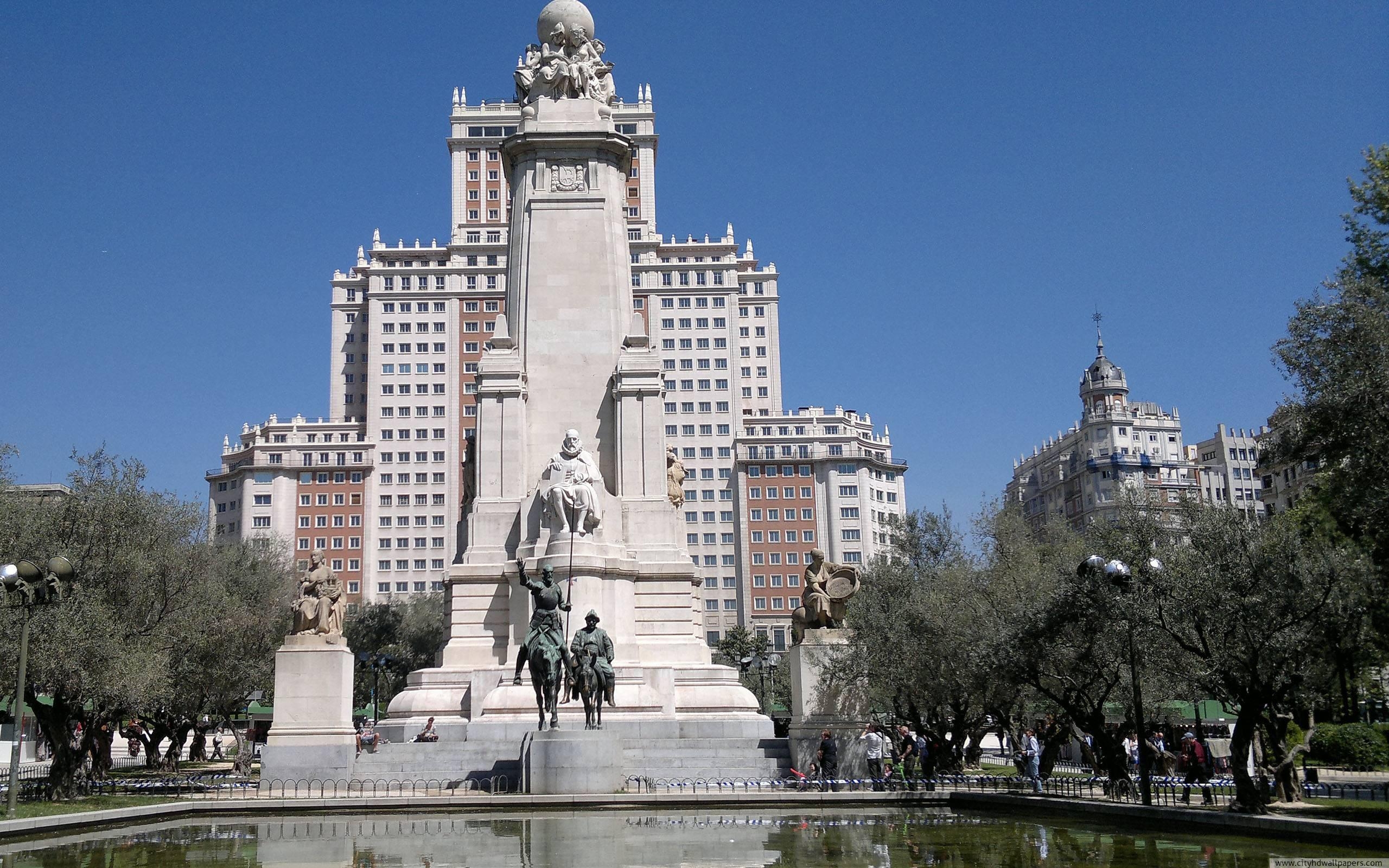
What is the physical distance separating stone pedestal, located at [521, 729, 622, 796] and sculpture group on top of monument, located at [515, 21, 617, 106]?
21.2 meters

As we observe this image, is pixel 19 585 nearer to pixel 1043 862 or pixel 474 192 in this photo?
pixel 1043 862

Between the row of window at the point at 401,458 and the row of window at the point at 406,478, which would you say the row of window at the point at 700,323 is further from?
the row of window at the point at 406,478

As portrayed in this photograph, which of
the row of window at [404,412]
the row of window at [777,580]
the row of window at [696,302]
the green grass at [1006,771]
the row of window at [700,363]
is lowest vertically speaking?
the green grass at [1006,771]

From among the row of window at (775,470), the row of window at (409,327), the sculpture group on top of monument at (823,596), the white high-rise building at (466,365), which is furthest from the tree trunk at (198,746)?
the row of window at (409,327)

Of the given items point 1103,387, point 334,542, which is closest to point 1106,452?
point 1103,387

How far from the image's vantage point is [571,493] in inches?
1201

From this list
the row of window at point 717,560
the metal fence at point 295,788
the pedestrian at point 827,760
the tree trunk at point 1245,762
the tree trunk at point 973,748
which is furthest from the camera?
the row of window at point 717,560

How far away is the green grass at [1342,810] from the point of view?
16656mm

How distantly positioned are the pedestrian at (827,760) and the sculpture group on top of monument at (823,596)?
350 centimetres

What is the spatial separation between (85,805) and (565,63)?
78.8ft

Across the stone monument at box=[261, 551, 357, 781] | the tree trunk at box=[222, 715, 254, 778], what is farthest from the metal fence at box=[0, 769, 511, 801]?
the tree trunk at box=[222, 715, 254, 778]

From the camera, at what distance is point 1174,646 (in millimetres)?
21203

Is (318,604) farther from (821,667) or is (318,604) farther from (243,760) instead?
(821,667)

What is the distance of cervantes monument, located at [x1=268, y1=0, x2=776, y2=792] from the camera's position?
28141 mm
